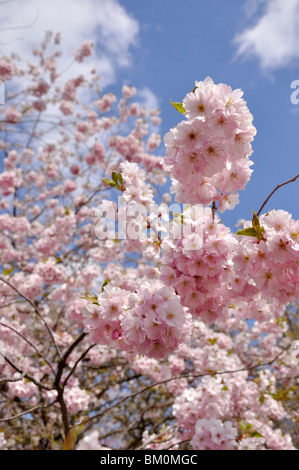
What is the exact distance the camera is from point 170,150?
5.35 feet

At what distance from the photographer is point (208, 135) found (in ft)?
4.87

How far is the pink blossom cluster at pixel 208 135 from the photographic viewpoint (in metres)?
1.46

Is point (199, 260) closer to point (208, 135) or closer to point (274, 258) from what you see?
point (274, 258)

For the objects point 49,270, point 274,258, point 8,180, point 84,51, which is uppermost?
point 84,51

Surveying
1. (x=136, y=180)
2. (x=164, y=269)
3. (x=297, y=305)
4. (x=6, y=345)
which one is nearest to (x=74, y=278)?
(x=6, y=345)

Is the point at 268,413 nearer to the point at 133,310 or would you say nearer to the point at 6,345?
the point at 6,345

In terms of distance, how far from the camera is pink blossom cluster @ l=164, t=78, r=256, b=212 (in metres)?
1.46

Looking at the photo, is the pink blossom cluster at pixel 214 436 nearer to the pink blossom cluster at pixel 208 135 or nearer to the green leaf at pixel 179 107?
the pink blossom cluster at pixel 208 135

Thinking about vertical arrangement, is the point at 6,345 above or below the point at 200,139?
above

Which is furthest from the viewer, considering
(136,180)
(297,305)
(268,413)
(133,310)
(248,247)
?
(297,305)

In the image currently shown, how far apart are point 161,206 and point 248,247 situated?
863mm

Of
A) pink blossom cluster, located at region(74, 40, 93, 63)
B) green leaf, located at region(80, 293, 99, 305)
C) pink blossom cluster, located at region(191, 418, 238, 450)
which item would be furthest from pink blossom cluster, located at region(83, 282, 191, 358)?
pink blossom cluster, located at region(74, 40, 93, 63)

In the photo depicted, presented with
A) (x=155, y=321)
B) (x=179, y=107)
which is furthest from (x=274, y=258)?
(x=179, y=107)

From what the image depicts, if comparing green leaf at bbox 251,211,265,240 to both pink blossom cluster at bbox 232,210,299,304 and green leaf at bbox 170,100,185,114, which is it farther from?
green leaf at bbox 170,100,185,114
